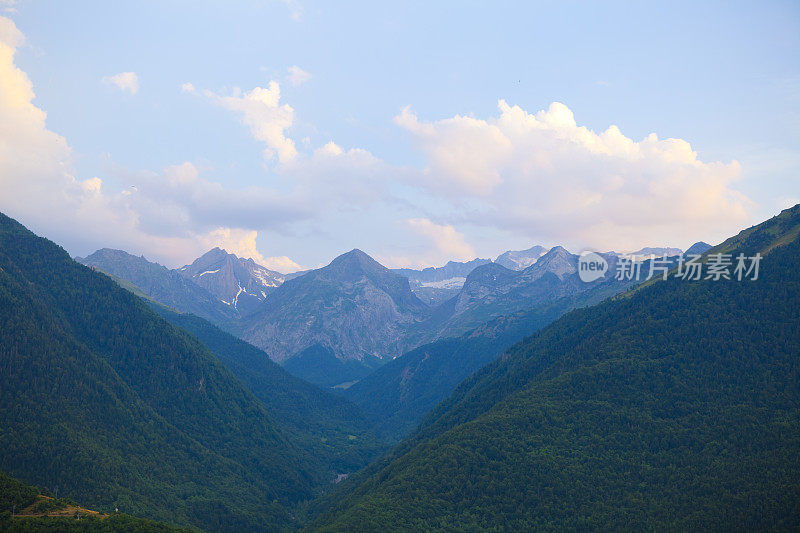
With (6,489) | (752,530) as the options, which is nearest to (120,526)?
(6,489)

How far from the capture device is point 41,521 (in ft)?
609

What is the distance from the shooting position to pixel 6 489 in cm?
19800

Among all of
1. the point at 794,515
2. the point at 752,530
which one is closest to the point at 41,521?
the point at 752,530

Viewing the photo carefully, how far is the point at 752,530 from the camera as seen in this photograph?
651ft

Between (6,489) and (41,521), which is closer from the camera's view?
(41,521)

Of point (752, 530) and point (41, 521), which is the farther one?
point (752, 530)

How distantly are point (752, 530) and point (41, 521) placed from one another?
815 feet

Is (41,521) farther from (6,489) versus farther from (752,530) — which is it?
(752,530)

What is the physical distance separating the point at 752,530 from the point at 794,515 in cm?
1570

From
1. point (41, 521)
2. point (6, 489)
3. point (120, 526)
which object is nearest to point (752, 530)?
point (120, 526)

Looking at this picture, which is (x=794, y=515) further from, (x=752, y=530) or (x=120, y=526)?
(x=120, y=526)

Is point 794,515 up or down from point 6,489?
up

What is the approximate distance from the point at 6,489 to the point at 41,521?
24.7m

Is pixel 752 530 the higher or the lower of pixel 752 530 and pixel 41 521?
the higher
